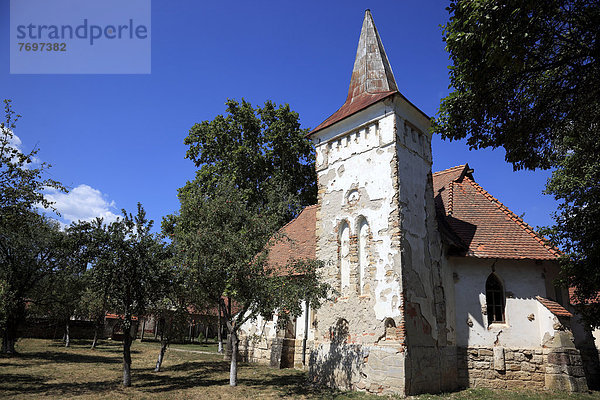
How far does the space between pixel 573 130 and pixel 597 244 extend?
154 inches

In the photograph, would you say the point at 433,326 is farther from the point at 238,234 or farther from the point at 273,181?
the point at 273,181

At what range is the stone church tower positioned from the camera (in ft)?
36.1

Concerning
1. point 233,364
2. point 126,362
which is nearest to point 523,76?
point 233,364

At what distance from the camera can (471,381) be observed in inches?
488

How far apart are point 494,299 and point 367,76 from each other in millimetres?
9612

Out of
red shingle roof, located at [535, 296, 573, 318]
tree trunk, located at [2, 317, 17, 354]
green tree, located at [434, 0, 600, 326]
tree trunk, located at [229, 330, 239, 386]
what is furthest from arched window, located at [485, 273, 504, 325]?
tree trunk, located at [2, 317, 17, 354]

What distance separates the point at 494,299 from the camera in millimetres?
13359

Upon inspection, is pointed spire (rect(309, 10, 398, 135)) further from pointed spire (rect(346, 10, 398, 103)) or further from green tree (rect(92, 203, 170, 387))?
green tree (rect(92, 203, 170, 387))

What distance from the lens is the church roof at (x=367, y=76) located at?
14172 mm

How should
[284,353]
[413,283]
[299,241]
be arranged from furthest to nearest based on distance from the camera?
[299,241] < [284,353] < [413,283]


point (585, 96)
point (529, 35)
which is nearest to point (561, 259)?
point (585, 96)

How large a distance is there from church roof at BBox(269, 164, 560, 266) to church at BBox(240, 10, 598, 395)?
7 centimetres

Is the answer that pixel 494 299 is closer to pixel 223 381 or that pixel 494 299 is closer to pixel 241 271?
pixel 241 271

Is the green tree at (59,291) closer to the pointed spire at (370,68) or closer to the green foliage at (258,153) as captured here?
the green foliage at (258,153)
